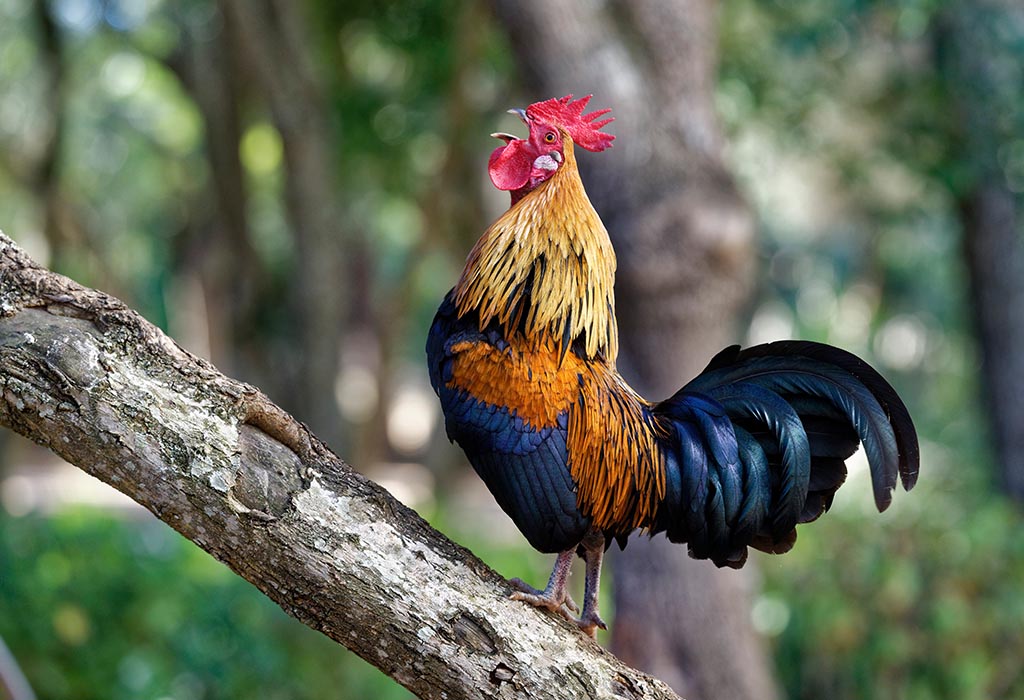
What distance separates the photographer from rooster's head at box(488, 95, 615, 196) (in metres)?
1.87

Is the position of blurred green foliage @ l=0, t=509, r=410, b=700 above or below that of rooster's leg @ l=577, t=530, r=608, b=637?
above

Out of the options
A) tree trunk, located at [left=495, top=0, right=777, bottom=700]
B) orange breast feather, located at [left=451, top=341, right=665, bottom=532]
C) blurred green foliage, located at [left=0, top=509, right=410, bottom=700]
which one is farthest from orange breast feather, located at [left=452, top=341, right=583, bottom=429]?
blurred green foliage, located at [left=0, top=509, right=410, bottom=700]

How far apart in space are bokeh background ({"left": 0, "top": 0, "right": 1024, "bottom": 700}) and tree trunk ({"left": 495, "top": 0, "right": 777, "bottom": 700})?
60mm

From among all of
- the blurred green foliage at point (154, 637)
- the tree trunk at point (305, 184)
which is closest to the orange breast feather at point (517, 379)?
the blurred green foliage at point (154, 637)

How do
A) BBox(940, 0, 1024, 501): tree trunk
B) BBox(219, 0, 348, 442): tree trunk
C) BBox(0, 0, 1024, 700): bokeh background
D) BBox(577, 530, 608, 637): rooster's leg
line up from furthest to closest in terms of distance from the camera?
BBox(940, 0, 1024, 501): tree trunk, BBox(219, 0, 348, 442): tree trunk, BBox(0, 0, 1024, 700): bokeh background, BBox(577, 530, 608, 637): rooster's leg

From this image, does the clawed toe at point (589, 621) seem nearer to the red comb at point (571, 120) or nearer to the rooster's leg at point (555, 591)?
the rooster's leg at point (555, 591)

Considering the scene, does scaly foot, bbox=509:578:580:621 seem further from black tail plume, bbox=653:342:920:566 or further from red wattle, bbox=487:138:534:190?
red wattle, bbox=487:138:534:190

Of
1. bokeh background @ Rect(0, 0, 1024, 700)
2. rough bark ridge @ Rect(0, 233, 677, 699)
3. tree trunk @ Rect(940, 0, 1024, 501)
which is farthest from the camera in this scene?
tree trunk @ Rect(940, 0, 1024, 501)

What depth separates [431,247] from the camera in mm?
6676

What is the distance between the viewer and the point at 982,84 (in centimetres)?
603

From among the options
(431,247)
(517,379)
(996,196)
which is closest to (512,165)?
(517,379)

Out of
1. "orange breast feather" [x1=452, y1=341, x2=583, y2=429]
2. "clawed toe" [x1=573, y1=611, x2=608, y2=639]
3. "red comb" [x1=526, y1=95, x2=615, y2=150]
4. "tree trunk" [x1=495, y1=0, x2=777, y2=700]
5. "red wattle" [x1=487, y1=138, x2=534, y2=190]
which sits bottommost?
"clawed toe" [x1=573, y1=611, x2=608, y2=639]

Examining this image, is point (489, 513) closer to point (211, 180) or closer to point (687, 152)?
point (211, 180)

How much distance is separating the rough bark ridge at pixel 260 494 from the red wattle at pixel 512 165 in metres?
0.59
